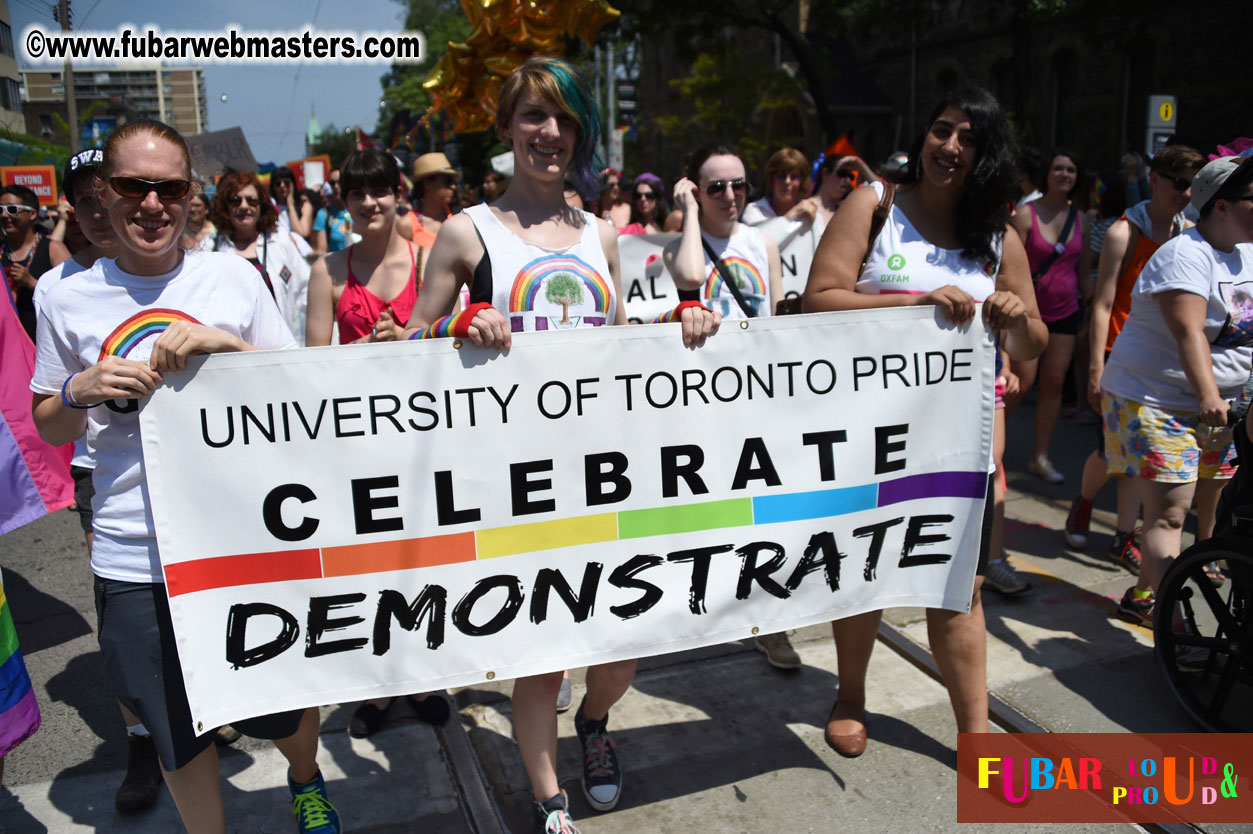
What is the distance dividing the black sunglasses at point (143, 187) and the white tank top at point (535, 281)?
2.32 ft

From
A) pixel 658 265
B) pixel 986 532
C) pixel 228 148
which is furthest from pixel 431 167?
pixel 986 532

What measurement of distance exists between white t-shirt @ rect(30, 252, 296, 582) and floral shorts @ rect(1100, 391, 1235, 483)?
3414 millimetres

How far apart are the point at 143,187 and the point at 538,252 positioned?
94 centimetres

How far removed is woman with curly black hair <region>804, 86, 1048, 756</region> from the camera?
2680 millimetres

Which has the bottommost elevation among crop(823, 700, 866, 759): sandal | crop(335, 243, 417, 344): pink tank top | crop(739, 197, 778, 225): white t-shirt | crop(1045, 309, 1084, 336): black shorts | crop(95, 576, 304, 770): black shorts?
crop(823, 700, 866, 759): sandal

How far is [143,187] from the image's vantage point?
6.64 ft

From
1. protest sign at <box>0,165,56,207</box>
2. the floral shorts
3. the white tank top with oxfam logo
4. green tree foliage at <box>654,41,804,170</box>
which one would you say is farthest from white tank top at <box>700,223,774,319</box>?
green tree foliage at <box>654,41,804,170</box>

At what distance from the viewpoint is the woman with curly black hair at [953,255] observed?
2.68 m

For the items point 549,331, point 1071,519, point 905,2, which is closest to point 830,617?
point 549,331

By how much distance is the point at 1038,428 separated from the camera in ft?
19.8

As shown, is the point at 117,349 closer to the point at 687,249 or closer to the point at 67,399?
the point at 67,399

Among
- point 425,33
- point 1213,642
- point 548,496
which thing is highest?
point 425,33

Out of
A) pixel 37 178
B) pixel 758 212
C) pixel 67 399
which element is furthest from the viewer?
pixel 37 178

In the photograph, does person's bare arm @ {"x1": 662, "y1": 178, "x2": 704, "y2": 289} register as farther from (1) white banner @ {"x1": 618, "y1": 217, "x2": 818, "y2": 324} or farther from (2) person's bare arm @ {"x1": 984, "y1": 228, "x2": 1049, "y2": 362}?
(1) white banner @ {"x1": 618, "y1": 217, "x2": 818, "y2": 324}
